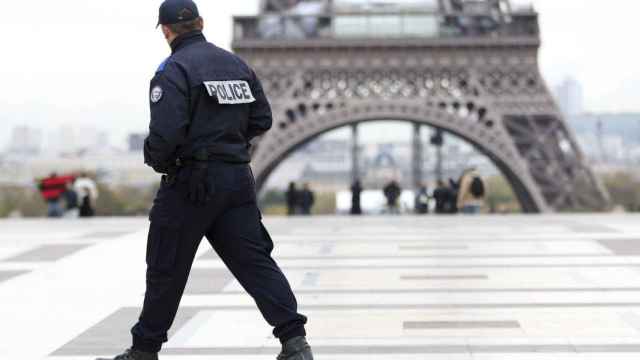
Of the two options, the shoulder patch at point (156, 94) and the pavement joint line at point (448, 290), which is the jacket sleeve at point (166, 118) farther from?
the pavement joint line at point (448, 290)

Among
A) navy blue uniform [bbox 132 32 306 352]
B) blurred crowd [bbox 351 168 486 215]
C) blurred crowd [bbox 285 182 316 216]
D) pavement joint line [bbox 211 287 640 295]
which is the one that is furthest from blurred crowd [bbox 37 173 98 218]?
navy blue uniform [bbox 132 32 306 352]

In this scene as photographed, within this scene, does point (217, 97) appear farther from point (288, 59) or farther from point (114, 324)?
point (288, 59)

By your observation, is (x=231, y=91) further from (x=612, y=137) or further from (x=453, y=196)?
(x=612, y=137)

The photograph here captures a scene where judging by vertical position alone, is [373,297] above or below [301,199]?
above

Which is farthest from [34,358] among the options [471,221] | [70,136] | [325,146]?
[70,136]

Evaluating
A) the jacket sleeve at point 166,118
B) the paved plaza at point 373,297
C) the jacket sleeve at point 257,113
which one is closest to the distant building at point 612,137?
the paved plaza at point 373,297

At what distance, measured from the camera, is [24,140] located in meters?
Result: 116

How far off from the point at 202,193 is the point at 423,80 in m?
36.4

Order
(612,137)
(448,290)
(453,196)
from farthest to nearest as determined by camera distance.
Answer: (612,137)
(453,196)
(448,290)

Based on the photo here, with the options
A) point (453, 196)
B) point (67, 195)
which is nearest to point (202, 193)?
point (67, 195)

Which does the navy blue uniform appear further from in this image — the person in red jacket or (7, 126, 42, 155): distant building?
(7, 126, 42, 155): distant building

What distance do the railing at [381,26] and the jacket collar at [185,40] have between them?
35262mm

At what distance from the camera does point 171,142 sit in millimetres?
5484

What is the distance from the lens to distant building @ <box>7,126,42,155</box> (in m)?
113
